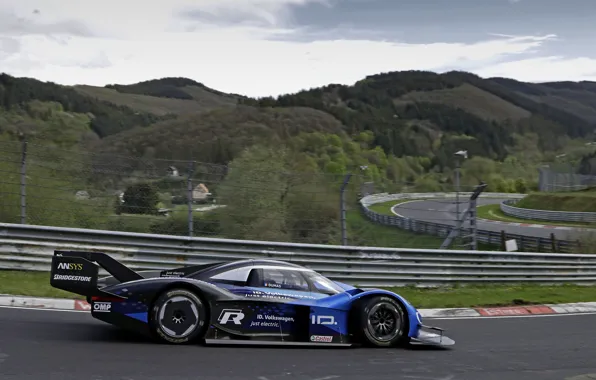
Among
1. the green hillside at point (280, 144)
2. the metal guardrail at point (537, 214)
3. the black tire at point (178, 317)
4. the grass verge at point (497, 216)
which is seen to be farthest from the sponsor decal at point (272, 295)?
the metal guardrail at point (537, 214)

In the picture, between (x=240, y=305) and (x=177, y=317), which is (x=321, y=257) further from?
(x=177, y=317)

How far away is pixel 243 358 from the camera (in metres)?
8.34

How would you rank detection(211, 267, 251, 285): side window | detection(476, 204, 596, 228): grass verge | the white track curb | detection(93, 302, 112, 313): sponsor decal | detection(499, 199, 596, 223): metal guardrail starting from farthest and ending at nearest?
detection(476, 204, 596, 228): grass verge, detection(499, 199, 596, 223): metal guardrail, the white track curb, detection(211, 267, 251, 285): side window, detection(93, 302, 112, 313): sponsor decal

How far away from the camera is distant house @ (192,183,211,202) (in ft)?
46.6

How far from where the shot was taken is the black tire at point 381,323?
31.1ft

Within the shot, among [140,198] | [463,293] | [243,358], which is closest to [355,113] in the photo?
[463,293]

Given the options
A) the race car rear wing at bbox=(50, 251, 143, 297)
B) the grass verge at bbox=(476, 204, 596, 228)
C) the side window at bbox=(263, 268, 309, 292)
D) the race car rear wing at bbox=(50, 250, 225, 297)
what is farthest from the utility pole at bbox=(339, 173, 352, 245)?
the grass verge at bbox=(476, 204, 596, 228)

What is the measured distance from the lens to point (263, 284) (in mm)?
9273

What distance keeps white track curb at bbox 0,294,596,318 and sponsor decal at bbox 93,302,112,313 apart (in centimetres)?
237

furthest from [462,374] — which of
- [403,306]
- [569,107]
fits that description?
[569,107]

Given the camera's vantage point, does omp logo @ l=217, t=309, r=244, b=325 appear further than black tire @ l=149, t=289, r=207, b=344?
Yes

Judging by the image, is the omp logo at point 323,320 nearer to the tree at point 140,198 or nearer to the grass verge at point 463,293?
the grass verge at point 463,293

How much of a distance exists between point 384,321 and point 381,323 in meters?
0.05

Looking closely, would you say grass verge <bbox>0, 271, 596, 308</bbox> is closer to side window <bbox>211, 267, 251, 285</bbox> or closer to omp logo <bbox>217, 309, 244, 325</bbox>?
side window <bbox>211, 267, 251, 285</bbox>
